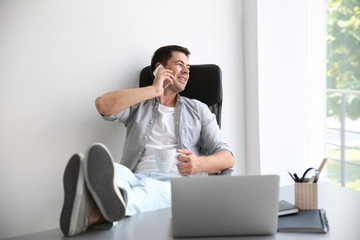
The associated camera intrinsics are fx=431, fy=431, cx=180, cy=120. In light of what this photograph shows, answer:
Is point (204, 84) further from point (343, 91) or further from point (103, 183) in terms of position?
point (343, 91)

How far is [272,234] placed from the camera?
1185 millimetres

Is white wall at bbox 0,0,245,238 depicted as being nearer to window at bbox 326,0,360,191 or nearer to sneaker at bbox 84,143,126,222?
sneaker at bbox 84,143,126,222

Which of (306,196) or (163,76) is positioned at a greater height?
(163,76)

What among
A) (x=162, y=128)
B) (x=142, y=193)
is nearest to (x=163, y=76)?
(x=162, y=128)

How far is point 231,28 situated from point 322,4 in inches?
30.3

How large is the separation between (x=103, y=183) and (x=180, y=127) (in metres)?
1.16

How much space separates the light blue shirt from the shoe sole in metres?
1.04

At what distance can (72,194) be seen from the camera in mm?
1254

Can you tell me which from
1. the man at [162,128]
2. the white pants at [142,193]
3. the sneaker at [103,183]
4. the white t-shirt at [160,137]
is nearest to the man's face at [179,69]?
the man at [162,128]

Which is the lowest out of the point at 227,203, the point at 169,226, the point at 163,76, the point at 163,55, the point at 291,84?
the point at 169,226

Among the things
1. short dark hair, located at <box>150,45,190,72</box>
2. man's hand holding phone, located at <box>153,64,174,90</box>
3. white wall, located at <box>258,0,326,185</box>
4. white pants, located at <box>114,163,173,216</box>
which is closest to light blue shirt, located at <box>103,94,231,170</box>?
man's hand holding phone, located at <box>153,64,174,90</box>

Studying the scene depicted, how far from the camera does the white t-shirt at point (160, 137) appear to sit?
2279 mm

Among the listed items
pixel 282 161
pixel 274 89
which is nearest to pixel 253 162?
pixel 282 161

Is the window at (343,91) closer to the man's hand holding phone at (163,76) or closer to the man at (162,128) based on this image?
the man at (162,128)
